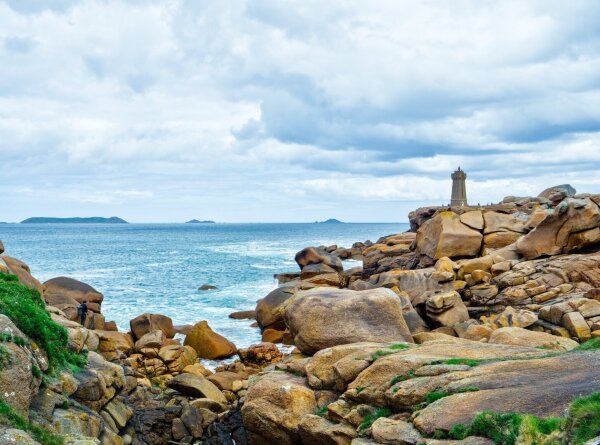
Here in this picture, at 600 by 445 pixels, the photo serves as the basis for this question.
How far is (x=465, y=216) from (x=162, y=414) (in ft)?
85.6

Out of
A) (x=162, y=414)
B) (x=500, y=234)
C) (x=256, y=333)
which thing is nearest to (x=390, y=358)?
(x=162, y=414)

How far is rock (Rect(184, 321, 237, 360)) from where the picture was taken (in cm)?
2748

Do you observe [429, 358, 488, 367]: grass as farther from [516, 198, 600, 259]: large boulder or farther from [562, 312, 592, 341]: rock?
[516, 198, 600, 259]: large boulder

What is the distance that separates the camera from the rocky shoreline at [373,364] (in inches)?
442

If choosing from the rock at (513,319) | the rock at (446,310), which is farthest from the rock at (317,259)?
the rock at (513,319)

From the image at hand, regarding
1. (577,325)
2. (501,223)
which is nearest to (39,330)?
(577,325)

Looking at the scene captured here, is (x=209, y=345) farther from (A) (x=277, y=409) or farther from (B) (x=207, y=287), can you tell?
(B) (x=207, y=287)

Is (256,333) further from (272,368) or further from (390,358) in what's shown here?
(390,358)

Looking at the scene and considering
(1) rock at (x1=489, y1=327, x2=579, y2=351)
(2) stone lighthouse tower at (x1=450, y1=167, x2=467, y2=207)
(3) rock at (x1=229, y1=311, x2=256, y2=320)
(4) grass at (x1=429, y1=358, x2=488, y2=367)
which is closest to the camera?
(4) grass at (x1=429, y1=358, x2=488, y2=367)

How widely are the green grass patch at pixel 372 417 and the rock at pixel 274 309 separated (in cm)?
1874

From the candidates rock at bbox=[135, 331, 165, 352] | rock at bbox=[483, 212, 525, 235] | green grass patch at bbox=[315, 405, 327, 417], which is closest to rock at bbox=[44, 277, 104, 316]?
rock at bbox=[135, 331, 165, 352]

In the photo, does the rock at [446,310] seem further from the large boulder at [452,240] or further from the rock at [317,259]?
the rock at [317,259]

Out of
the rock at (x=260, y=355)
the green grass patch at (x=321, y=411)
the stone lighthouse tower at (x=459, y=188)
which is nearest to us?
the green grass patch at (x=321, y=411)

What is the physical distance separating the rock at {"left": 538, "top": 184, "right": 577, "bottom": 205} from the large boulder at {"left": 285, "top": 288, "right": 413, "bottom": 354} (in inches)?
1148
